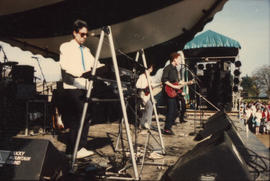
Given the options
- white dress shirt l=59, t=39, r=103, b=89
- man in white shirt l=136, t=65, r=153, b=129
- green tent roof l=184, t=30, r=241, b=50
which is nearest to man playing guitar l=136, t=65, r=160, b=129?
man in white shirt l=136, t=65, r=153, b=129

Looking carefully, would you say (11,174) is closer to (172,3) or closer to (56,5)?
(56,5)

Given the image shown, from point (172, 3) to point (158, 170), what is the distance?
7.42 ft

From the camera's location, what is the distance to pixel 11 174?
1.87 metres

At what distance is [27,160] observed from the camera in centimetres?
192

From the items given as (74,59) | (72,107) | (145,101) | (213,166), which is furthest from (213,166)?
(145,101)

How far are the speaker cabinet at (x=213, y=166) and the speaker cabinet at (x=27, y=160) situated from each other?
1099mm

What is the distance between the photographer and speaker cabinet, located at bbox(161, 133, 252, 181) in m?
1.82

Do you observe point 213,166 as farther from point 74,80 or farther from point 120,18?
point 120,18

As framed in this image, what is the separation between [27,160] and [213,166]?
62.0 inches

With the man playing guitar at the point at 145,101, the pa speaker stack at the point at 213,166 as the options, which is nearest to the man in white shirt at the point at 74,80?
the pa speaker stack at the point at 213,166

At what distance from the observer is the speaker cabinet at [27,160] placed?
6.10ft

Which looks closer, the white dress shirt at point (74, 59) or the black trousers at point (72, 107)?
the white dress shirt at point (74, 59)

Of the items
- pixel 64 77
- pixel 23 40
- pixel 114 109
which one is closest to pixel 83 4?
pixel 64 77

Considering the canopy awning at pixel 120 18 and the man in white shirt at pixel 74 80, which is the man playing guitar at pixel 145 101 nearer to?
the canopy awning at pixel 120 18
